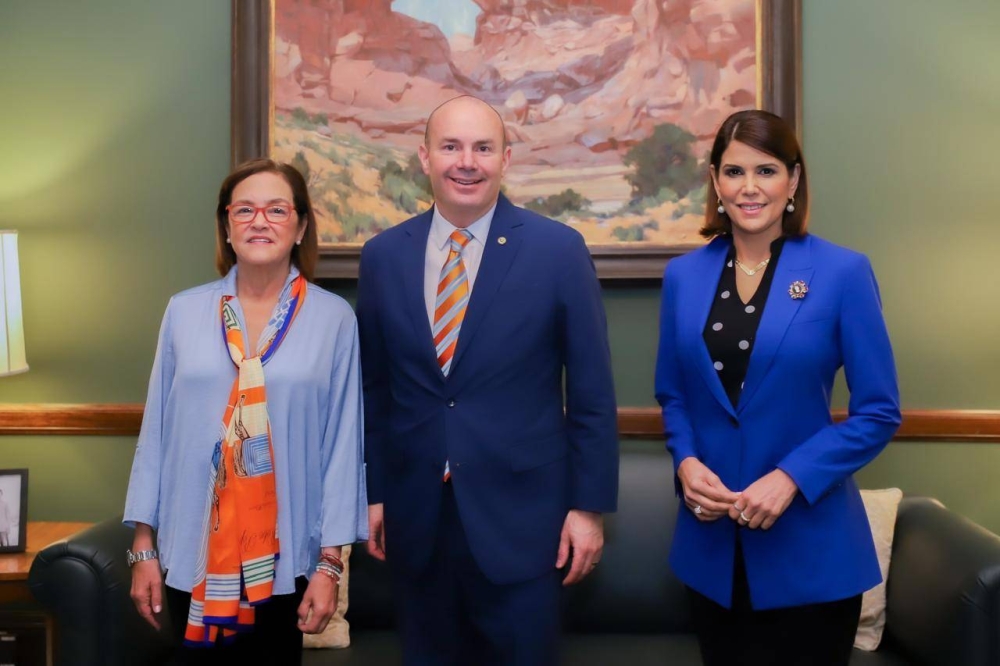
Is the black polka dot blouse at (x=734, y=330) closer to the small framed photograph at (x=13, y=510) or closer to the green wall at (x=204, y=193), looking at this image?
the green wall at (x=204, y=193)

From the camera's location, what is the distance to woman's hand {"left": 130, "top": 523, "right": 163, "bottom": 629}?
1.89 m

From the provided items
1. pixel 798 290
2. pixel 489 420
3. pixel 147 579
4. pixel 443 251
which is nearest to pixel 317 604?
pixel 147 579

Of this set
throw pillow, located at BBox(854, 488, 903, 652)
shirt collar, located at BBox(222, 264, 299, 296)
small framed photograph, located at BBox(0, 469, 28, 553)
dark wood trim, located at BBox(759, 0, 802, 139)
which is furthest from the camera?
dark wood trim, located at BBox(759, 0, 802, 139)

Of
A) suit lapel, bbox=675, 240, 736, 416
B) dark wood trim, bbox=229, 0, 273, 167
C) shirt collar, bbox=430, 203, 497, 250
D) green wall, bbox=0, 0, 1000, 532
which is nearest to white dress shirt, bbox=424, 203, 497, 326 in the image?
shirt collar, bbox=430, 203, 497, 250

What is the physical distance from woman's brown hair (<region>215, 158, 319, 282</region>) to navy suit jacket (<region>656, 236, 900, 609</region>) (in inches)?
34.5

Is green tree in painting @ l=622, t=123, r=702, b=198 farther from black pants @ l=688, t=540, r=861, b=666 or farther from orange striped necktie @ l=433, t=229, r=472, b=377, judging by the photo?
black pants @ l=688, t=540, r=861, b=666

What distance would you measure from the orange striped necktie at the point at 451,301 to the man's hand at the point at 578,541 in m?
0.41

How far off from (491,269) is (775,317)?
0.58 metres

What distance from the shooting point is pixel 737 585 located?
1.81m

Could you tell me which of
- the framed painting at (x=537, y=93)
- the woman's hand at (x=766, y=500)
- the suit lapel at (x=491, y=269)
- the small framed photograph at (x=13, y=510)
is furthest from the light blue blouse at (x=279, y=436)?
the framed painting at (x=537, y=93)

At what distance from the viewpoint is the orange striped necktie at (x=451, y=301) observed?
1917mm

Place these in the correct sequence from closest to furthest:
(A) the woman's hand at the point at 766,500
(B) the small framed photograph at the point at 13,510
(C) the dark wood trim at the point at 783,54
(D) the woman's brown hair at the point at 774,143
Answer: (A) the woman's hand at the point at 766,500, (D) the woman's brown hair at the point at 774,143, (B) the small framed photograph at the point at 13,510, (C) the dark wood trim at the point at 783,54

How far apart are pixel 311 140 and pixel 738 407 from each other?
Result: 6.05 ft

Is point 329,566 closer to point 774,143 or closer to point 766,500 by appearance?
point 766,500
